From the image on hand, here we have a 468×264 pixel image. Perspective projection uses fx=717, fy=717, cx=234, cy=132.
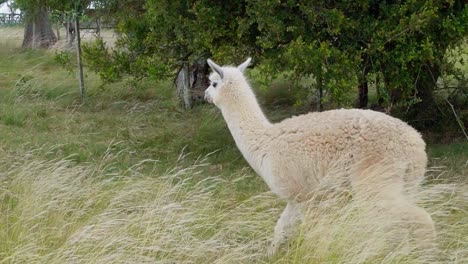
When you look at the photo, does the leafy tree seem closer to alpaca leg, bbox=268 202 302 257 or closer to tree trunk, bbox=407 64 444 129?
tree trunk, bbox=407 64 444 129

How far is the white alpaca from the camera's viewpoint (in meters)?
5.19

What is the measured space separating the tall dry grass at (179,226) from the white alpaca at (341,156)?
178 millimetres

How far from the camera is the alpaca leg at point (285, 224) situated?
5094 mm

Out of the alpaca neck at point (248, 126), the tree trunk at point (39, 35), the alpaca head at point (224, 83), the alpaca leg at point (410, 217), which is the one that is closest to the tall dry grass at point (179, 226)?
the alpaca leg at point (410, 217)

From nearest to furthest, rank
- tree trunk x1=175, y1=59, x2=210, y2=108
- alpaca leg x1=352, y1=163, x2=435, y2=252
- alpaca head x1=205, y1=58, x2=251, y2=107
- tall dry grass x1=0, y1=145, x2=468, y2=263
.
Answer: tall dry grass x1=0, y1=145, x2=468, y2=263 → alpaca leg x1=352, y1=163, x2=435, y2=252 → alpaca head x1=205, y1=58, x2=251, y2=107 → tree trunk x1=175, y1=59, x2=210, y2=108

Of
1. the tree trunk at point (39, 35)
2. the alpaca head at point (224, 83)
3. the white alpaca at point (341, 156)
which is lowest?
the tree trunk at point (39, 35)

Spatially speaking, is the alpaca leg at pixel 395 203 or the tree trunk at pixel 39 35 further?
the tree trunk at pixel 39 35

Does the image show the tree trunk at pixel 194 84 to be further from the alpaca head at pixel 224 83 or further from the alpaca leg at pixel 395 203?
the alpaca leg at pixel 395 203

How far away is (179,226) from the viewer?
16.4 ft

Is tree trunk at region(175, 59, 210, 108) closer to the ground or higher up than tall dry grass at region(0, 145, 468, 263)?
closer to the ground

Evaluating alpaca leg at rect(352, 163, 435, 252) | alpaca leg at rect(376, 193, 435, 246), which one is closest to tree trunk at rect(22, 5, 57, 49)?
alpaca leg at rect(352, 163, 435, 252)

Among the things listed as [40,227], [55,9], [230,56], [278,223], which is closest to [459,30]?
[230,56]

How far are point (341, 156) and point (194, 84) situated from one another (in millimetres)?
8478

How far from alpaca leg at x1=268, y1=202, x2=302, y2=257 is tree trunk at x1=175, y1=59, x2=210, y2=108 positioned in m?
7.75
